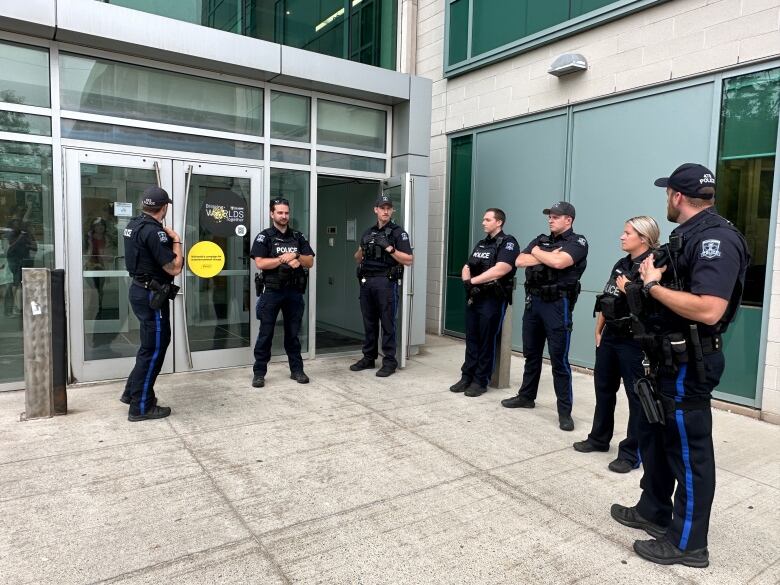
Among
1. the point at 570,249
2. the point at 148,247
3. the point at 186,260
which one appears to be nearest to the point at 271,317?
the point at 186,260

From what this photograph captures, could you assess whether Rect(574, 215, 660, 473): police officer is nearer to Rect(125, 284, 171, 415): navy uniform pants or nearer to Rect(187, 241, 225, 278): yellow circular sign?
Rect(125, 284, 171, 415): navy uniform pants

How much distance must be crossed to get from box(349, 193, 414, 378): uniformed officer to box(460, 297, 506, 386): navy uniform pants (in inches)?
40.7

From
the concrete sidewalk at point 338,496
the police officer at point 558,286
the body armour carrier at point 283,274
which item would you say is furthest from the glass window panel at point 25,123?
the police officer at point 558,286

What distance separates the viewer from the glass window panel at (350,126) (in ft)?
23.0

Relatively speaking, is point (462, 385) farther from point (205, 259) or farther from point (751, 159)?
point (751, 159)

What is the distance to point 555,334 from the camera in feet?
15.1

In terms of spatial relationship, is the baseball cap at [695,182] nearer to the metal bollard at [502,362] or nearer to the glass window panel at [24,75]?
the metal bollard at [502,362]

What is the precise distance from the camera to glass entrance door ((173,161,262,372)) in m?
6.11

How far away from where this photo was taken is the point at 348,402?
5277 millimetres

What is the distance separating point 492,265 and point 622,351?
1.81m

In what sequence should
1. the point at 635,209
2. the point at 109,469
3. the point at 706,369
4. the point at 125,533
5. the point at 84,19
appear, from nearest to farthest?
the point at 706,369
the point at 125,533
the point at 109,469
the point at 84,19
the point at 635,209

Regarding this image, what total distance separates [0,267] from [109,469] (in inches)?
110

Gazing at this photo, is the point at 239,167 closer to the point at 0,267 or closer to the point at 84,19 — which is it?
the point at 84,19

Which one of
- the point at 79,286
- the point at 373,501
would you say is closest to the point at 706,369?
the point at 373,501
